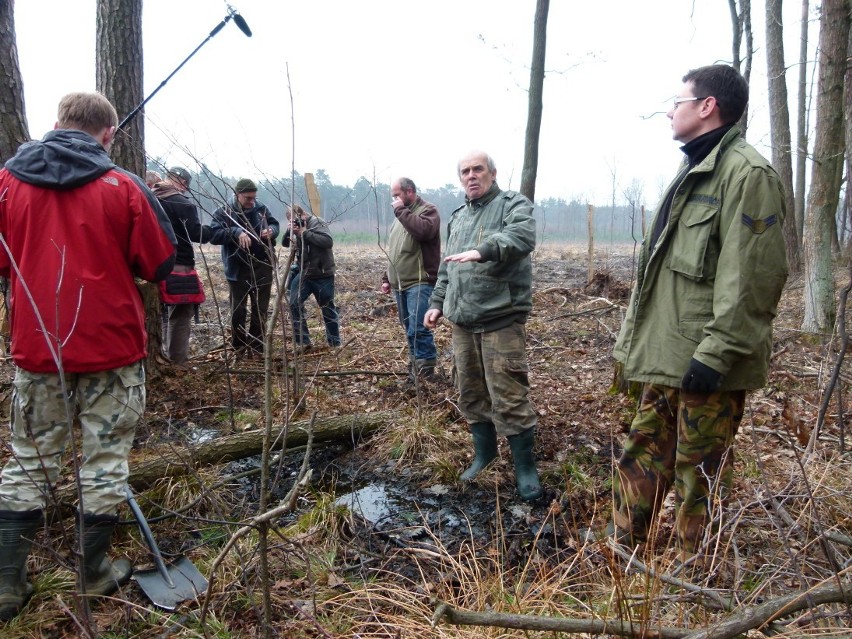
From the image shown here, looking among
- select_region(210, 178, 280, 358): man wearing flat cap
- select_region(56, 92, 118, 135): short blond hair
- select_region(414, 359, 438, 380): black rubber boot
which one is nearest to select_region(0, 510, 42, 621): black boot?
select_region(56, 92, 118, 135): short blond hair

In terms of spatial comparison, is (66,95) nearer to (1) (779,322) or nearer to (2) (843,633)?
(2) (843,633)

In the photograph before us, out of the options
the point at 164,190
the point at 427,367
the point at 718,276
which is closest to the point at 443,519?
the point at 718,276

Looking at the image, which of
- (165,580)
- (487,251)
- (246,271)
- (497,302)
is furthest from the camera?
(246,271)

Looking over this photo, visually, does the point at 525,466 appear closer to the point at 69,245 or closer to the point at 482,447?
the point at 482,447

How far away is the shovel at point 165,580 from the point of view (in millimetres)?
2457

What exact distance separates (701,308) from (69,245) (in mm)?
2593

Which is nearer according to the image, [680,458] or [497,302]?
[680,458]

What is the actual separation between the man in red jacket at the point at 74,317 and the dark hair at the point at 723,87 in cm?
240

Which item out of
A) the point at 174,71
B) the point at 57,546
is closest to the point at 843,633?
the point at 57,546

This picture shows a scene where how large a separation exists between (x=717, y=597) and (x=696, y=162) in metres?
1.68

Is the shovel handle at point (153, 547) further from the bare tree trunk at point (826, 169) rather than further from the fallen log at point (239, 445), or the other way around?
the bare tree trunk at point (826, 169)

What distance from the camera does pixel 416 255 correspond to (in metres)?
5.75

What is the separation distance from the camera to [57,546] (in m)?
2.80

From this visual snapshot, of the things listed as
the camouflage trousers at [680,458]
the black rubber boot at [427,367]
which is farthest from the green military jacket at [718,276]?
the black rubber boot at [427,367]
